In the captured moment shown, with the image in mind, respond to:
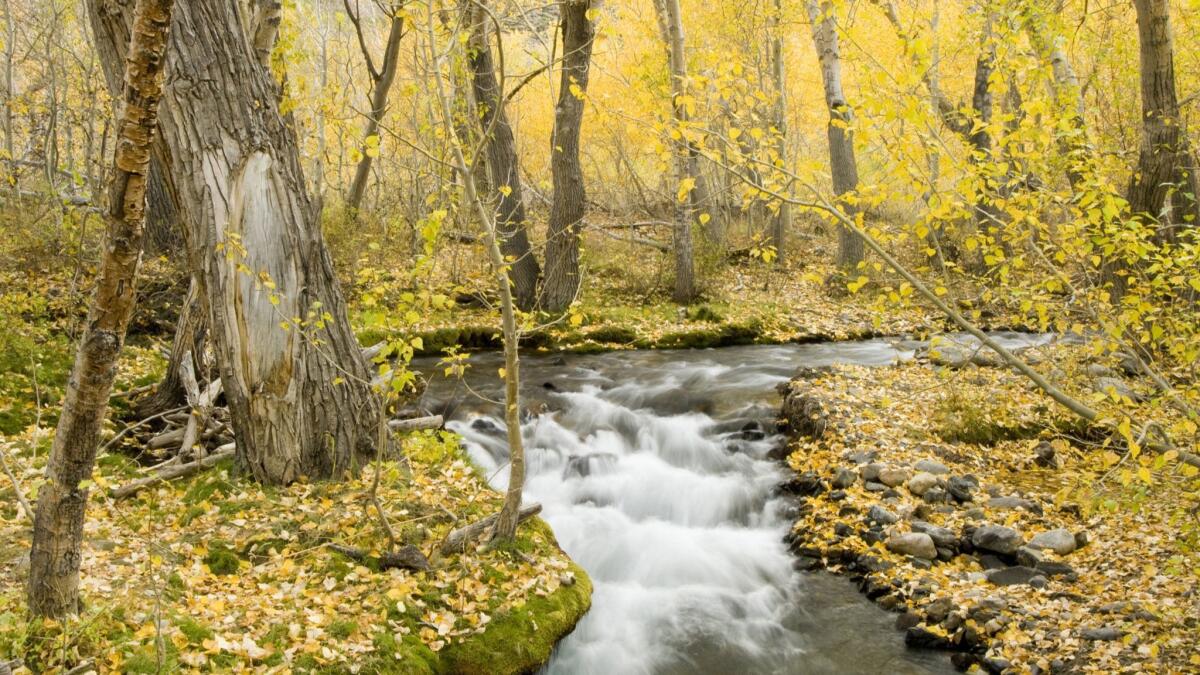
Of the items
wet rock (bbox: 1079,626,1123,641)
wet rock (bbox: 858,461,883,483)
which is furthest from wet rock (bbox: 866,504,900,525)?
wet rock (bbox: 1079,626,1123,641)

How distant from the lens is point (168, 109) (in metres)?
4.86

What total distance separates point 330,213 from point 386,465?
354 inches

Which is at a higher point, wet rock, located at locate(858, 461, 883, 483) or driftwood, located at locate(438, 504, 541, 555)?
driftwood, located at locate(438, 504, 541, 555)

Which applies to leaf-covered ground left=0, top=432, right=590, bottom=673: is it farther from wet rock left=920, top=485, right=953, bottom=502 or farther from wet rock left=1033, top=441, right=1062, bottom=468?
wet rock left=1033, top=441, right=1062, bottom=468

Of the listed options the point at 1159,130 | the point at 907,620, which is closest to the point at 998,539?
the point at 907,620

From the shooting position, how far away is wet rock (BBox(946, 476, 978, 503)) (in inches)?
252

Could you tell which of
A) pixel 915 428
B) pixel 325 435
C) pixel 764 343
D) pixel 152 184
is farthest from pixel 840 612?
pixel 152 184

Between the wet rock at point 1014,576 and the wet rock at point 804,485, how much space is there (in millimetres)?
1792

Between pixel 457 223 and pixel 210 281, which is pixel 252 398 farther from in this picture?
pixel 457 223

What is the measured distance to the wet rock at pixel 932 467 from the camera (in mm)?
6801

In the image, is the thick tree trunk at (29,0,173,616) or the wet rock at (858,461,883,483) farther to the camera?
the wet rock at (858,461,883,483)

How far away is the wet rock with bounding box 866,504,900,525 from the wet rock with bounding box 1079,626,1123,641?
5.72 feet

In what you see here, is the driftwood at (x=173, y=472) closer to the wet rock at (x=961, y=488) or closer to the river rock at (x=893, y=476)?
the river rock at (x=893, y=476)

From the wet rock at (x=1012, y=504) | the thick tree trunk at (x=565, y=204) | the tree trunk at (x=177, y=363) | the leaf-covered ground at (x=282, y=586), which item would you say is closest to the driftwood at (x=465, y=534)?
the leaf-covered ground at (x=282, y=586)
